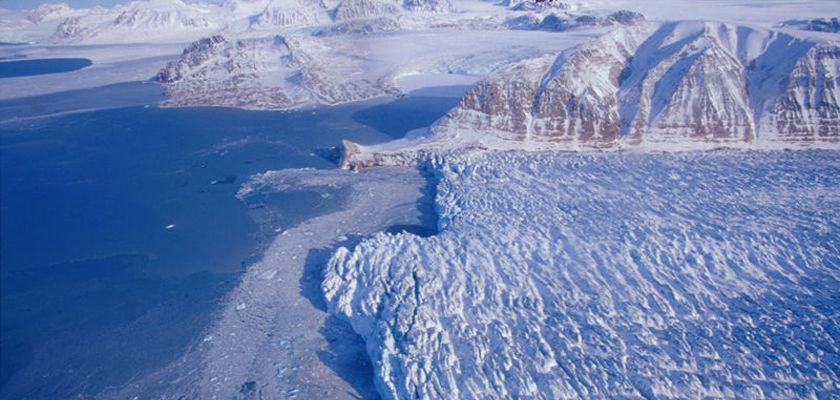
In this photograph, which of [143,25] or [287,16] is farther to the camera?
[143,25]

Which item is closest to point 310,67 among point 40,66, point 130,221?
point 130,221

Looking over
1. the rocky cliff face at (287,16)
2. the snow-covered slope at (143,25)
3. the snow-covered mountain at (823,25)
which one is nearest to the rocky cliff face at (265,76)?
the snow-covered mountain at (823,25)

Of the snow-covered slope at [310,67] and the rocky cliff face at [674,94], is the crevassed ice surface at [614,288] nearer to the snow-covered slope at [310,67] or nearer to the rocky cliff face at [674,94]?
the rocky cliff face at [674,94]

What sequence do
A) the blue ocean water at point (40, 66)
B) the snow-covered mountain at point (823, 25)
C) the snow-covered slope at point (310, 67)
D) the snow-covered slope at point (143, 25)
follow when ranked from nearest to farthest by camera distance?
1. the snow-covered slope at point (310, 67)
2. the snow-covered mountain at point (823, 25)
3. the blue ocean water at point (40, 66)
4. the snow-covered slope at point (143, 25)

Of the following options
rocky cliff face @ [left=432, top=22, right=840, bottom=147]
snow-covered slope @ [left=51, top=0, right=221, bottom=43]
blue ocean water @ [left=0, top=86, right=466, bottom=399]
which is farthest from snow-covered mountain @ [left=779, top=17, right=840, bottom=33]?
snow-covered slope @ [left=51, top=0, right=221, bottom=43]

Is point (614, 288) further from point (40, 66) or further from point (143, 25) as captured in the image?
point (143, 25)

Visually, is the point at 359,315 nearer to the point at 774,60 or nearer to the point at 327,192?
the point at 327,192
